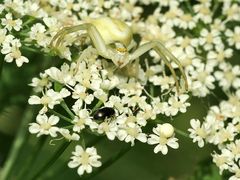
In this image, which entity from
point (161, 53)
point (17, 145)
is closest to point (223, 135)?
point (161, 53)

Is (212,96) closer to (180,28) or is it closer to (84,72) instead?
(180,28)

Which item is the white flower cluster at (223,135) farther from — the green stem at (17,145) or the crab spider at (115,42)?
the green stem at (17,145)

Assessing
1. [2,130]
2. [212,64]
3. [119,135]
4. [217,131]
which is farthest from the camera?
[2,130]

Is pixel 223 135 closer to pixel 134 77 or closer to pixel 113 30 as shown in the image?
pixel 134 77

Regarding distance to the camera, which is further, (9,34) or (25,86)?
(25,86)

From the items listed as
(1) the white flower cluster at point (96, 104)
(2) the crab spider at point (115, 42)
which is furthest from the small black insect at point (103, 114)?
(2) the crab spider at point (115, 42)

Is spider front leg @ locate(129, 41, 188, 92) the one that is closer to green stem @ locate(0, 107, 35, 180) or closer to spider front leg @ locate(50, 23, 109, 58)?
spider front leg @ locate(50, 23, 109, 58)

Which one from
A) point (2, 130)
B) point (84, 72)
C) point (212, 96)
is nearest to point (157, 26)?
point (212, 96)

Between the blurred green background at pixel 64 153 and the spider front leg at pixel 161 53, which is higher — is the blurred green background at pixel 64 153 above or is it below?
below
